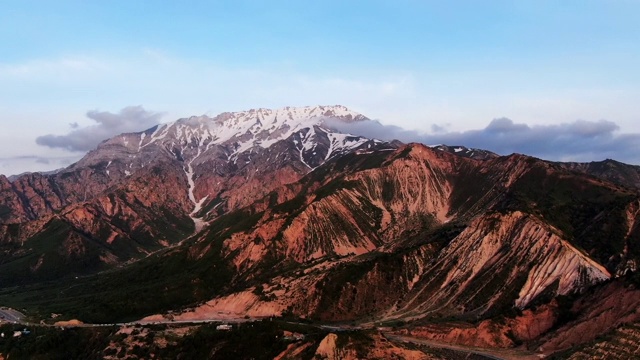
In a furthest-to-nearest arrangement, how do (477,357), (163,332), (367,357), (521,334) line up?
(163,332) → (521,334) → (477,357) → (367,357)

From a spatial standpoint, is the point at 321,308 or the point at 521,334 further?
the point at 321,308

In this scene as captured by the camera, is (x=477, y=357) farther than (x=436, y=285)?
No

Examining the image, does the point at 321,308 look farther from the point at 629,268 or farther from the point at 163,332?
the point at 629,268

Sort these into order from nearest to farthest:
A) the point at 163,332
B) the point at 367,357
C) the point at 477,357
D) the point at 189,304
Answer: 1. the point at 367,357
2. the point at 477,357
3. the point at 163,332
4. the point at 189,304

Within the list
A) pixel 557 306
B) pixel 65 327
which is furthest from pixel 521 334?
pixel 65 327

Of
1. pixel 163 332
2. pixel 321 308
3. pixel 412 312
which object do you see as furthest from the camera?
pixel 321 308

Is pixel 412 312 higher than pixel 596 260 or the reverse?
the reverse

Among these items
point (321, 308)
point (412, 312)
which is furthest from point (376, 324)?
point (321, 308)

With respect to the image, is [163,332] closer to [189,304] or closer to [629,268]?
[189,304]

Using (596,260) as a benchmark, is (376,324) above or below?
below
